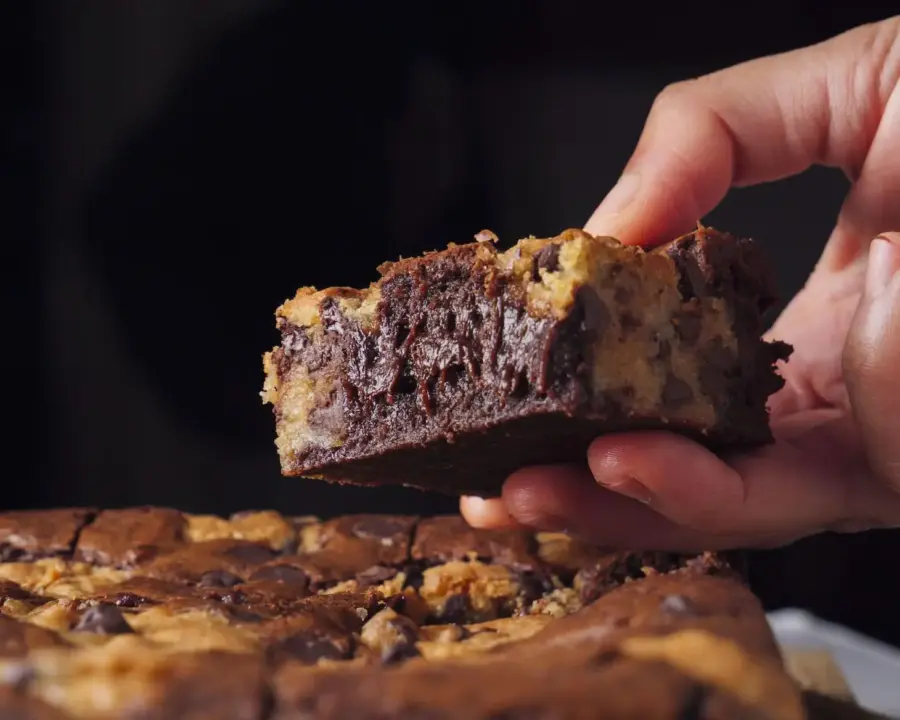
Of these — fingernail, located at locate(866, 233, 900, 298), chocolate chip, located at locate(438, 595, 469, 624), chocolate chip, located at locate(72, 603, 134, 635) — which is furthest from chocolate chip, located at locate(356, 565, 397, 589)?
fingernail, located at locate(866, 233, 900, 298)

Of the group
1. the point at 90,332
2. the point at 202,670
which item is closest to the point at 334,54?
the point at 90,332

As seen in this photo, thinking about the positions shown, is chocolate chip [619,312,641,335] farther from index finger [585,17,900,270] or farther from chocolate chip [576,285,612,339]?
index finger [585,17,900,270]

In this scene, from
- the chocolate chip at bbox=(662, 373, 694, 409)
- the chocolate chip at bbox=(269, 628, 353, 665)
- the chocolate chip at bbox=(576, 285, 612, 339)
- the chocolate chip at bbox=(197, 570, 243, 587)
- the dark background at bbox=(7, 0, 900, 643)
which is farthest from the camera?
the dark background at bbox=(7, 0, 900, 643)

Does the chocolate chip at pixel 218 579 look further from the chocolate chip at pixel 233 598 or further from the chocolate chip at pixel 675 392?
the chocolate chip at pixel 675 392

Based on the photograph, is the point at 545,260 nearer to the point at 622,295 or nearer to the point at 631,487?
the point at 622,295

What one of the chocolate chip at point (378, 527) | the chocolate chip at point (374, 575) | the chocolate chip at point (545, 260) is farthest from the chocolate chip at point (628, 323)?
the chocolate chip at point (378, 527)

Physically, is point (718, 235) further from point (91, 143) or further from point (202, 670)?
point (91, 143)
